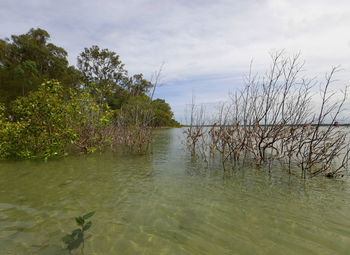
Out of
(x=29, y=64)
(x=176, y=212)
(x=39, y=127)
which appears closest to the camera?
(x=176, y=212)

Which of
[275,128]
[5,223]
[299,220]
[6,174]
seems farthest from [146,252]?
[6,174]

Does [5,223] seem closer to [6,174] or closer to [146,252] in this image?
[146,252]

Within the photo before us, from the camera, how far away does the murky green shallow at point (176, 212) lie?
274 cm

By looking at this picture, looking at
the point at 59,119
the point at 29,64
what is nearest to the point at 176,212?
the point at 59,119

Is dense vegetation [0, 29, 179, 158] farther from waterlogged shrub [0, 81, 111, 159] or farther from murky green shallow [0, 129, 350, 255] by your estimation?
murky green shallow [0, 129, 350, 255]

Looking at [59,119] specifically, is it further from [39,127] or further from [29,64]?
[29,64]

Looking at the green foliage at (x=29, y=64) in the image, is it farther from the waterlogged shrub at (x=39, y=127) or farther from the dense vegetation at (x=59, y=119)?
the waterlogged shrub at (x=39, y=127)

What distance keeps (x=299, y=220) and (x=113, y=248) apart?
3.48 m

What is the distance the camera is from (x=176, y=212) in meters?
3.82

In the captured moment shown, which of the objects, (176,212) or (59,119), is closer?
(176,212)

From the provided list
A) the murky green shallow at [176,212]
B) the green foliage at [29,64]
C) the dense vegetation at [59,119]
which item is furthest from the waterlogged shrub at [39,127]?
the green foliage at [29,64]

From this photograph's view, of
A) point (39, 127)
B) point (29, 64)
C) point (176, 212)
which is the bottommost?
point (176, 212)

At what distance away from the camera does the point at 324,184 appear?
5793mm

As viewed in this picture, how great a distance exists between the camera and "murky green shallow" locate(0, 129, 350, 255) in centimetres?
274
